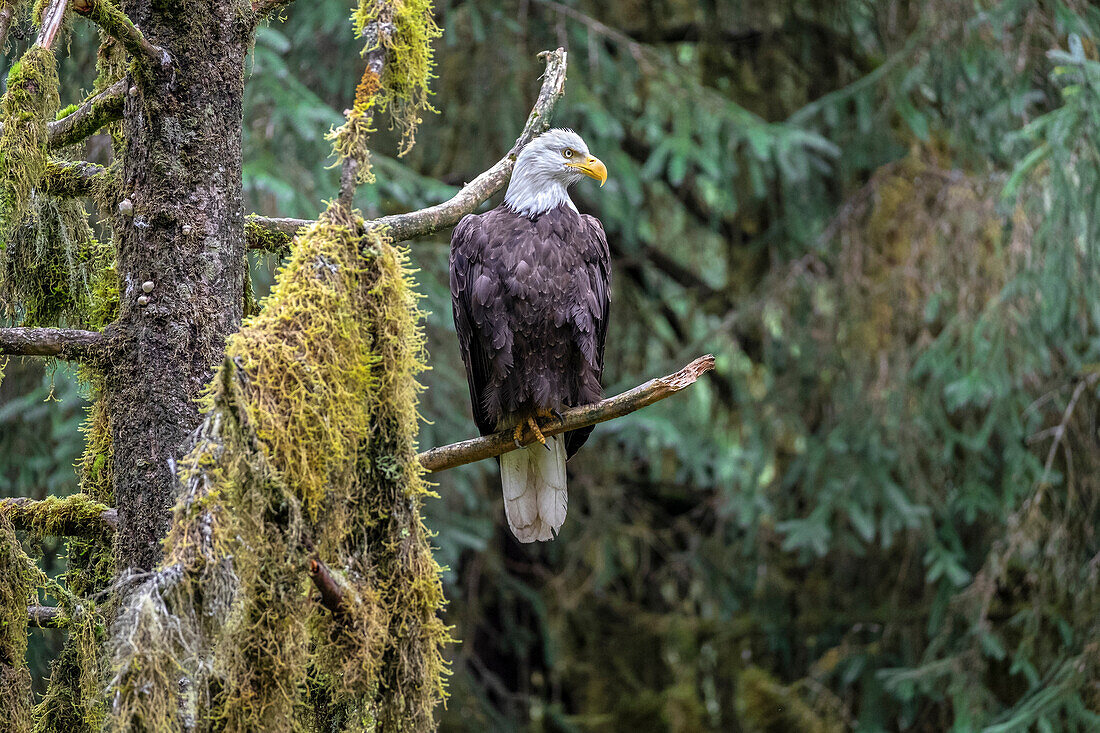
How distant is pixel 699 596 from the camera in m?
9.36

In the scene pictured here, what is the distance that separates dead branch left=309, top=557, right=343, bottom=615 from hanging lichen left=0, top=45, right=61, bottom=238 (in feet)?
4.05

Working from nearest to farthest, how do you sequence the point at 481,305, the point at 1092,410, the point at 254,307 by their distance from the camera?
the point at 254,307 → the point at 481,305 → the point at 1092,410

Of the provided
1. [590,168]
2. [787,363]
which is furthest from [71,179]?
[787,363]

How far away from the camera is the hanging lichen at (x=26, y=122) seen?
245 centimetres

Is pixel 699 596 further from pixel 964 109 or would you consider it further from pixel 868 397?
pixel 964 109

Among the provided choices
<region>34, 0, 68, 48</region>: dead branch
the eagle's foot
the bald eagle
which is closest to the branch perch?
the eagle's foot

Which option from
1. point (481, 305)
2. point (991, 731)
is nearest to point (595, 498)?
point (991, 731)

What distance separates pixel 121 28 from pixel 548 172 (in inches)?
93.2

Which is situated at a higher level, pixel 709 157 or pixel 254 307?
pixel 709 157

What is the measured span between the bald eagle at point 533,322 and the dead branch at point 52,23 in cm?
201

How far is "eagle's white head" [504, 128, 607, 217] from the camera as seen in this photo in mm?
4441

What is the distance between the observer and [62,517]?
2619 millimetres

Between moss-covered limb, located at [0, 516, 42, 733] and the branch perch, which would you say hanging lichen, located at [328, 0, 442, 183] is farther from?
moss-covered limb, located at [0, 516, 42, 733]

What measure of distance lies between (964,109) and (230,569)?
7032mm
